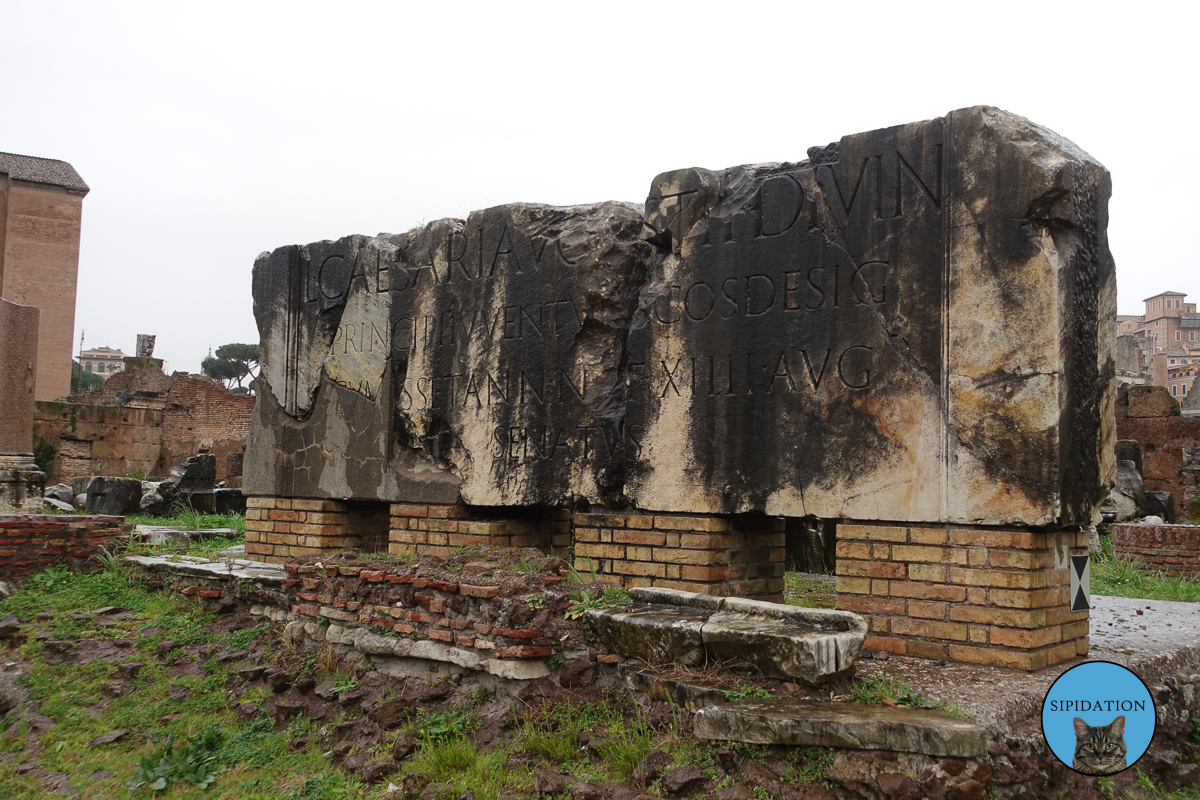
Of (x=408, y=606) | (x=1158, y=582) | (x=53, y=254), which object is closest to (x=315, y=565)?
(x=408, y=606)

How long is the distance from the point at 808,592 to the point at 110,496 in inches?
377

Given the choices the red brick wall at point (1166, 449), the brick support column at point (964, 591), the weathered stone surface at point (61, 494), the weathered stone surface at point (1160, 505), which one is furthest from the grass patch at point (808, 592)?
the red brick wall at point (1166, 449)

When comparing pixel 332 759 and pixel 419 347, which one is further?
pixel 419 347

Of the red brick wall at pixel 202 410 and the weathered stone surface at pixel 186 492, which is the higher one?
the red brick wall at pixel 202 410

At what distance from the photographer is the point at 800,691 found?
11.2 feet

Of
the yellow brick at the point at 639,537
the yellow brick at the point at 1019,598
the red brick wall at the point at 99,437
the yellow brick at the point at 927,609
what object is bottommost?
the yellow brick at the point at 927,609

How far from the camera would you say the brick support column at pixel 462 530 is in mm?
5992

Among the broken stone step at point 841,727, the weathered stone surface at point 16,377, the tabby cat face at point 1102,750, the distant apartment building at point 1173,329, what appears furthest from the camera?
the distant apartment building at point 1173,329

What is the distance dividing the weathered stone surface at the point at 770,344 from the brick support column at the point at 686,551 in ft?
0.44

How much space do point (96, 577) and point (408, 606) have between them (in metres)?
3.51

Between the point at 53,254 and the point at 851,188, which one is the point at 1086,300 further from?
the point at 53,254

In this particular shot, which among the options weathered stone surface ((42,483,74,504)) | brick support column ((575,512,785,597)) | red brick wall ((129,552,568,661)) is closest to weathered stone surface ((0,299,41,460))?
weathered stone surface ((42,483,74,504))

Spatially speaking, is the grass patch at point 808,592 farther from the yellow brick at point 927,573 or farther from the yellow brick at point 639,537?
the yellow brick at point 639,537

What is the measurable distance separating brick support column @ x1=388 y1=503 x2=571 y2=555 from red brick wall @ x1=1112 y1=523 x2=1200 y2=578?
6.10m
